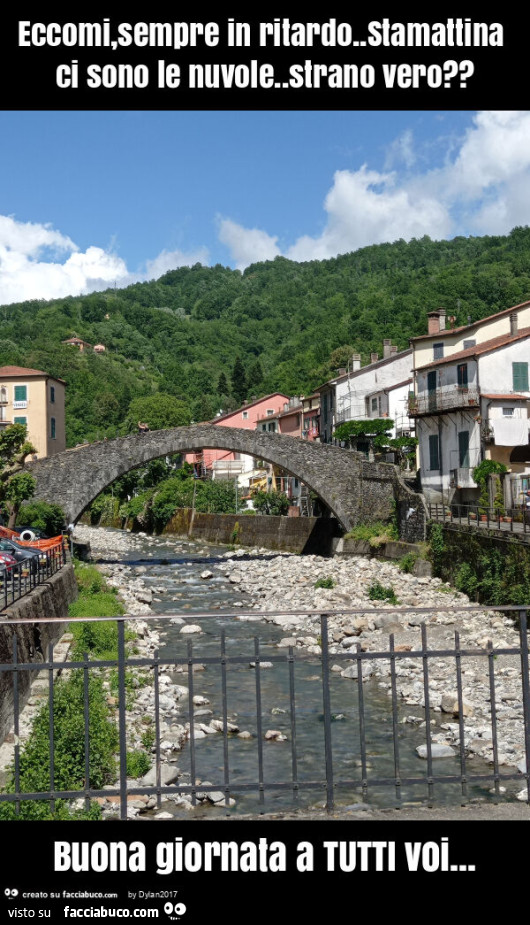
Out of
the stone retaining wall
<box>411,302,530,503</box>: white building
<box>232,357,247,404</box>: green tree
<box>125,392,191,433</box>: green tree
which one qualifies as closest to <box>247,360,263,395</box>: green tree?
<box>232,357,247,404</box>: green tree

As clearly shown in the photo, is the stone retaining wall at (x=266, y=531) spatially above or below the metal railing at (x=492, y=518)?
below

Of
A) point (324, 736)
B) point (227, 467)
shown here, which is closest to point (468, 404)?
point (324, 736)

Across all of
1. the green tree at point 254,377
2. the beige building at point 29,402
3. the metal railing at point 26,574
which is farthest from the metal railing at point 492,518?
the green tree at point 254,377

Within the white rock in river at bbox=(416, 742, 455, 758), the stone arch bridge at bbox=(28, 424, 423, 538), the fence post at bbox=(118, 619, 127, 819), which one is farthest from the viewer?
the stone arch bridge at bbox=(28, 424, 423, 538)

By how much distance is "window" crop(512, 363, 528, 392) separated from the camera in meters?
33.8

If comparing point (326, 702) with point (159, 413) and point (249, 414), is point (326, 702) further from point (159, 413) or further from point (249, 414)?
point (159, 413)

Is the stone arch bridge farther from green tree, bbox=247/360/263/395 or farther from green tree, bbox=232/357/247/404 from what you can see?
green tree, bbox=247/360/263/395

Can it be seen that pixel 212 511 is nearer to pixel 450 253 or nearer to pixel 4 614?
pixel 4 614

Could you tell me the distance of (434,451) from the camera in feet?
122

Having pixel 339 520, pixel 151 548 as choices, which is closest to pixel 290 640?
pixel 339 520

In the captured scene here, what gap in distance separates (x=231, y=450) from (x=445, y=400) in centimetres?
1343

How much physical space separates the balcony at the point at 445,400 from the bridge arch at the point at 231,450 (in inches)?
194

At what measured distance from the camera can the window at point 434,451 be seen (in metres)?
36.8

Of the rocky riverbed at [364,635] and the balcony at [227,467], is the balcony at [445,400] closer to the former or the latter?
the rocky riverbed at [364,635]
